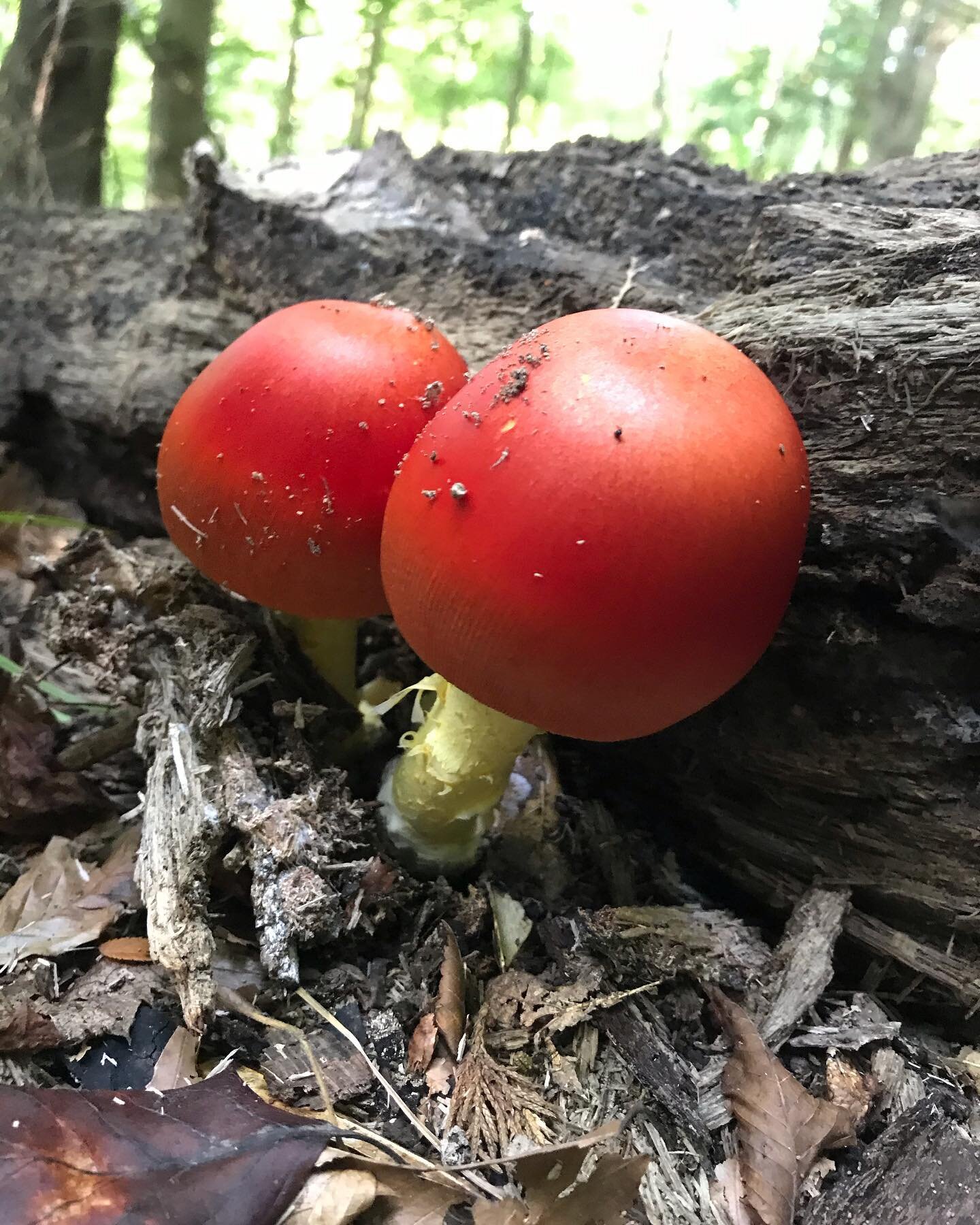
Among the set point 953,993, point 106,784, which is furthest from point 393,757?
point 953,993

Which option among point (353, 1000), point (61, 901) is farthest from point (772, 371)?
point (61, 901)

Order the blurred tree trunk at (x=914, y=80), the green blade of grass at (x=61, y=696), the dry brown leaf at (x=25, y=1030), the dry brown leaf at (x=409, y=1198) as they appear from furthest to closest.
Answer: the blurred tree trunk at (x=914, y=80), the green blade of grass at (x=61, y=696), the dry brown leaf at (x=25, y=1030), the dry brown leaf at (x=409, y=1198)

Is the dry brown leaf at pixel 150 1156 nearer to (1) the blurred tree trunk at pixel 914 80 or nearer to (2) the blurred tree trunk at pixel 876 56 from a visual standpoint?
(1) the blurred tree trunk at pixel 914 80

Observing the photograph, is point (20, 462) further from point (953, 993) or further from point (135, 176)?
point (135, 176)

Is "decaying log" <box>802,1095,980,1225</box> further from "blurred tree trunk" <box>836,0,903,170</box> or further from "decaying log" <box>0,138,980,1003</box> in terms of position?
"blurred tree trunk" <box>836,0,903,170</box>

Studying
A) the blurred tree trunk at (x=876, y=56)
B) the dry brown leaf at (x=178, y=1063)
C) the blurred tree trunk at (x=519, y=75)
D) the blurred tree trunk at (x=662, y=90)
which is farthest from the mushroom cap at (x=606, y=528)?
the blurred tree trunk at (x=662, y=90)

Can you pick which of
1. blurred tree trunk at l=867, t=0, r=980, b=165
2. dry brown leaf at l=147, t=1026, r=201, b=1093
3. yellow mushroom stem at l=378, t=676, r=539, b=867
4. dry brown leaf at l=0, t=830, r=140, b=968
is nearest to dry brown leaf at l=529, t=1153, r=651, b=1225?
dry brown leaf at l=147, t=1026, r=201, b=1093
